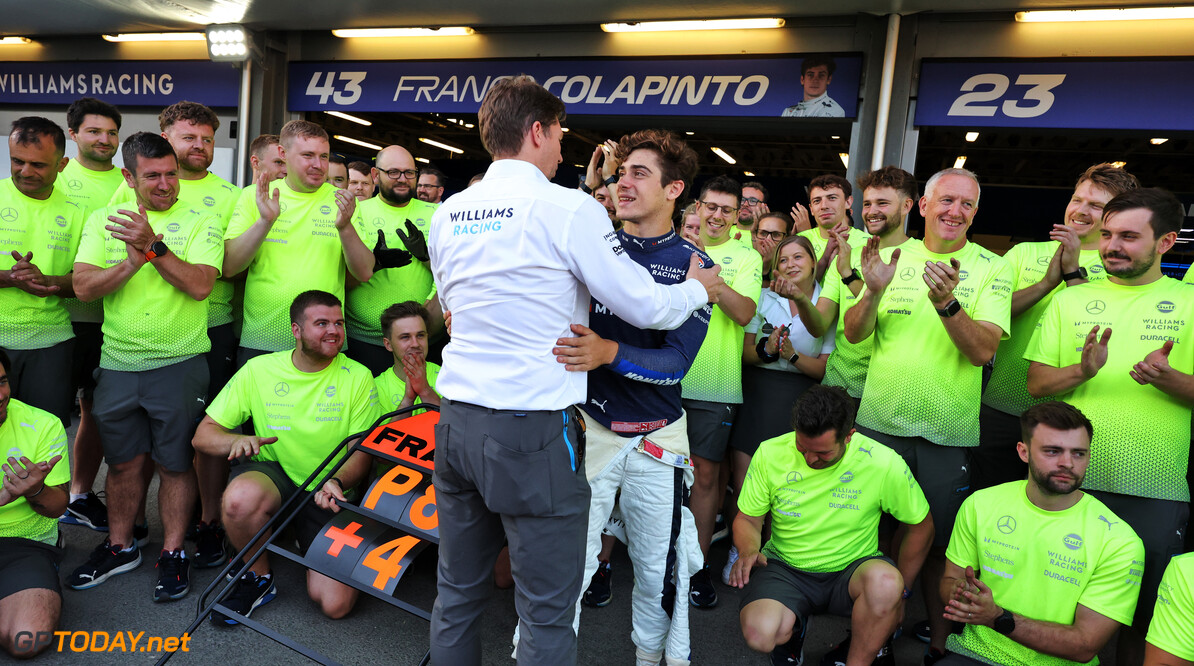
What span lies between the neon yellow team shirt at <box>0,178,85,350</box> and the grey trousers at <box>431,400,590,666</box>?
2.61m

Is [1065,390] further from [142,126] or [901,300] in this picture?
[142,126]

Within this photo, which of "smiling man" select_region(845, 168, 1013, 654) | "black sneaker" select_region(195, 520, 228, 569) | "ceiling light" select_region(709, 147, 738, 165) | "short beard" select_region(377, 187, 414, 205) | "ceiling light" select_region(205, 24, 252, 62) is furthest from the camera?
"ceiling light" select_region(709, 147, 738, 165)

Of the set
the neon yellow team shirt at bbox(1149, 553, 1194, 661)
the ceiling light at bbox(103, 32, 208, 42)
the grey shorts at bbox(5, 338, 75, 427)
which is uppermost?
the ceiling light at bbox(103, 32, 208, 42)

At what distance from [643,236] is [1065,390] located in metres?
1.68

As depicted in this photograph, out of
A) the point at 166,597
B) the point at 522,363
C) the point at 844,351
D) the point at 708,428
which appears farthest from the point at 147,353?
the point at 844,351

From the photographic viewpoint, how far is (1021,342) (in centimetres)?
332

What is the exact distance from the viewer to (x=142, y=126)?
787 centimetres

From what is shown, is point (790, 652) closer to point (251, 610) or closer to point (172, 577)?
point (251, 610)

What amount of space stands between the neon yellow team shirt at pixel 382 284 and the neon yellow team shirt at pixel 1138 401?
294 centimetres

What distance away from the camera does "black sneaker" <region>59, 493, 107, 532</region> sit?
12.4 feet

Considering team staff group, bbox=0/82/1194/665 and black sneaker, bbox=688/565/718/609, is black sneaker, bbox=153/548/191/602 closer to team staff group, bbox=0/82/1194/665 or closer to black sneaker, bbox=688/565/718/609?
team staff group, bbox=0/82/1194/665

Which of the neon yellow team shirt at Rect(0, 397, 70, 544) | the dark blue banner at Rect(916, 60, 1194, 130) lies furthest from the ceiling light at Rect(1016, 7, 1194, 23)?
the neon yellow team shirt at Rect(0, 397, 70, 544)

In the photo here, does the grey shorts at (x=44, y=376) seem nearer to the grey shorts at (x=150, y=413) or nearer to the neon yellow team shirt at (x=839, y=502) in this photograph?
the grey shorts at (x=150, y=413)

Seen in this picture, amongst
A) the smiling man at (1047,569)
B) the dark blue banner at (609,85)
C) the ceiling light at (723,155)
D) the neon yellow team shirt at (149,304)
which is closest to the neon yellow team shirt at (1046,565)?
the smiling man at (1047,569)
